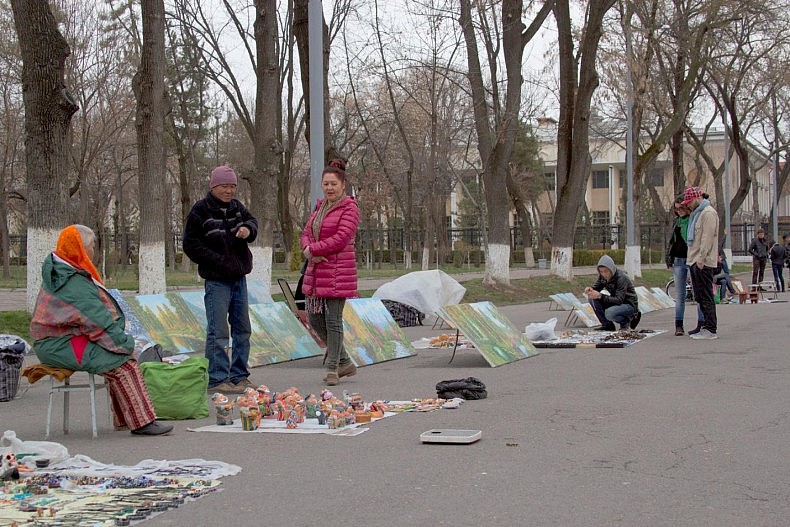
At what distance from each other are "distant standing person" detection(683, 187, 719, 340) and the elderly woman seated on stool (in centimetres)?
920

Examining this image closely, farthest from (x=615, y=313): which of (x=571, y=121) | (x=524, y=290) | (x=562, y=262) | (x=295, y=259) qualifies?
(x=295, y=259)

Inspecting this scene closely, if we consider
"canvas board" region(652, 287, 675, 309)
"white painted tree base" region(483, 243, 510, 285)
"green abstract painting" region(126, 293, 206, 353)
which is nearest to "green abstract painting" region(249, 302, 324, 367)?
"green abstract painting" region(126, 293, 206, 353)

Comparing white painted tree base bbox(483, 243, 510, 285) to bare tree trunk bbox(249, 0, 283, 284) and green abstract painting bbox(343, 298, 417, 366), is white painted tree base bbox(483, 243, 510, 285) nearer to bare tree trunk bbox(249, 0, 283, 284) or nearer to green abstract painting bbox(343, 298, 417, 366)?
bare tree trunk bbox(249, 0, 283, 284)

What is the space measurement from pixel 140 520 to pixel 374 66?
3220 cm

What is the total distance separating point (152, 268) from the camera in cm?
1925

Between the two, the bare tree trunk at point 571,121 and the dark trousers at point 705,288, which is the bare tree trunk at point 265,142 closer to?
the dark trousers at point 705,288

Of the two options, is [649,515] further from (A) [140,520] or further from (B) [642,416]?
(B) [642,416]

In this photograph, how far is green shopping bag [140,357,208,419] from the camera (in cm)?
855

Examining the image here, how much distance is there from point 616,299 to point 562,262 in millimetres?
15518

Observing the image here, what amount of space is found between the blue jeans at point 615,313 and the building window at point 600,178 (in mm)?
82420

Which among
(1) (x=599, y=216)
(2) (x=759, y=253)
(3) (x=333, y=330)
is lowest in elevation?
(3) (x=333, y=330)

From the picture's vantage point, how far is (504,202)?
28141mm

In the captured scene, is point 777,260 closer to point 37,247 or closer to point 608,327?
point 608,327

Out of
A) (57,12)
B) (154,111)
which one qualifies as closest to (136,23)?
(57,12)
